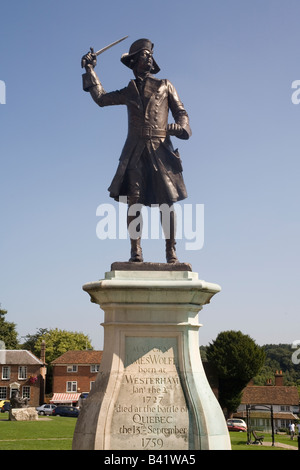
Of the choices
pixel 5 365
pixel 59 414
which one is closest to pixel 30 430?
pixel 59 414

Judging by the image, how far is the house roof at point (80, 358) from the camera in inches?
2489

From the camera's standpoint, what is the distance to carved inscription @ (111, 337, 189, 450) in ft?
23.1

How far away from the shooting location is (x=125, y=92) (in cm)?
884

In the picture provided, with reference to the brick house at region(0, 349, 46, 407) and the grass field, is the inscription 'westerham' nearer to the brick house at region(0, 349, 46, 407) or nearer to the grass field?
the grass field

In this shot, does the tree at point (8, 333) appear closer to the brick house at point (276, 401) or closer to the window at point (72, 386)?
the window at point (72, 386)

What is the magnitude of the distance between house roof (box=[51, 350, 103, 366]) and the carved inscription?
187 ft

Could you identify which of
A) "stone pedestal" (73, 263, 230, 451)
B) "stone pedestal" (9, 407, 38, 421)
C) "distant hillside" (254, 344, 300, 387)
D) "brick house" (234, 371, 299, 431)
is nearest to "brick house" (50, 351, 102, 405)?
"brick house" (234, 371, 299, 431)

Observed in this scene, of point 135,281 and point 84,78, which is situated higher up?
point 84,78

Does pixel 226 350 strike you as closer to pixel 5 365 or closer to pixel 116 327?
pixel 5 365

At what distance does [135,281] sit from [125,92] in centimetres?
331

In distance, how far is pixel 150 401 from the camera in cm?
721

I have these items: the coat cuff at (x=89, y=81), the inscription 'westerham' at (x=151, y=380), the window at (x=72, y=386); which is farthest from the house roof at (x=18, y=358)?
the inscription 'westerham' at (x=151, y=380)

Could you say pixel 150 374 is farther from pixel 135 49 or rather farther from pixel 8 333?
pixel 8 333

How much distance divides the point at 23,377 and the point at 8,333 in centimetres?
1388
